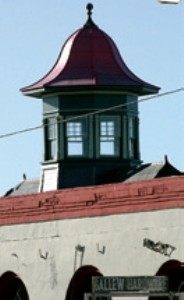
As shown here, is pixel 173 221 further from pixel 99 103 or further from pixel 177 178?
pixel 99 103

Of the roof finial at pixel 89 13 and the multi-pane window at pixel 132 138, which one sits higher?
the roof finial at pixel 89 13

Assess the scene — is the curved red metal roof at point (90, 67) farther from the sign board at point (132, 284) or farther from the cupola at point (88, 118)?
the sign board at point (132, 284)

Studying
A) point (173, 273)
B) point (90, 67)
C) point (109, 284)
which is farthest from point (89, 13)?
point (109, 284)

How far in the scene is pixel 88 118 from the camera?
45.9 m

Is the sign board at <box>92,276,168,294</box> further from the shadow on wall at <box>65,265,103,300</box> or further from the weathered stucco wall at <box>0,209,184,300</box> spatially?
the shadow on wall at <box>65,265,103,300</box>

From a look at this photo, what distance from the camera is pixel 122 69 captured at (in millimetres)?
46375

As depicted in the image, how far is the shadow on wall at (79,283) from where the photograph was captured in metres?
39.1

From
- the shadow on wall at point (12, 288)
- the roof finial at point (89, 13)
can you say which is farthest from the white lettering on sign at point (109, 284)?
the roof finial at point (89, 13)

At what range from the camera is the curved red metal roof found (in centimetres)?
4559

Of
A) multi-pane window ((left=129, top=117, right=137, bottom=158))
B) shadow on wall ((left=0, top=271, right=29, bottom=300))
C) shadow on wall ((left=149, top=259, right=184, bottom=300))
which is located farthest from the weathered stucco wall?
multi-pane window ((left=129, top=117, right=137, bottom=158))

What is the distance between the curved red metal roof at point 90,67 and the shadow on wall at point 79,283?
7.47 metres

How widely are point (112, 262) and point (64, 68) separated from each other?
9506mm

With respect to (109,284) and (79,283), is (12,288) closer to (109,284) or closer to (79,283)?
(79,283)

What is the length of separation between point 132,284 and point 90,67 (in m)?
16.3
